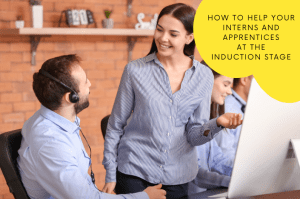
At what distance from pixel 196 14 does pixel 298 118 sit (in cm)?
64

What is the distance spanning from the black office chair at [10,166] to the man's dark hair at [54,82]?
174mm

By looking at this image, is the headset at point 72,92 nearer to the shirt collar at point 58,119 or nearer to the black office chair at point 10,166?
the shirt collar at point 58,119

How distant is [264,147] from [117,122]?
0.65m

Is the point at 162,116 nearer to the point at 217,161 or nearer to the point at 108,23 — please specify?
the point at 217,161

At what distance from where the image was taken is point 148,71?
1.30m

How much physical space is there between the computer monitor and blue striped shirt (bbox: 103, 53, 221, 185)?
38 centimetres

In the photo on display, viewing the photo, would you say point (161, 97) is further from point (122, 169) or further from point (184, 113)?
point (122, 169)

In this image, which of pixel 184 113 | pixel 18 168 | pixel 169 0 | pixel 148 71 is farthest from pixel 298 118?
pixel 169 0

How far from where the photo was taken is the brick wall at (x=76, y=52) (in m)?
2.69

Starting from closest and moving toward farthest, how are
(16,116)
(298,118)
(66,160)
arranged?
1. (298,118)
2. (66,160)
3. (16,116)

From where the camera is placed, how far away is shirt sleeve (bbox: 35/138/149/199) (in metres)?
1.01

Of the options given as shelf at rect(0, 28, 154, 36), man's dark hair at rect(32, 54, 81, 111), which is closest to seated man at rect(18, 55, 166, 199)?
man's dark hair at rect(32, 54, 81, 111)

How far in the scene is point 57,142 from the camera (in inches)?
40.6

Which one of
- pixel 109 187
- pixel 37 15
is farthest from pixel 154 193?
pixel 37 15
